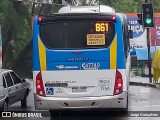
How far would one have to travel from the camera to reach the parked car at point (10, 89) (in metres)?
13.9

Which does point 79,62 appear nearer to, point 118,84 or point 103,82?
point 103,82

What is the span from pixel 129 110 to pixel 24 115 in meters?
3.39

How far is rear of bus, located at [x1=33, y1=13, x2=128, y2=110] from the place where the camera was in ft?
38.4

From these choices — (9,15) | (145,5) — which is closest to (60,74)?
(145,5)

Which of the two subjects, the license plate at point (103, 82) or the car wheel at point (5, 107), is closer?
the license plate at point (103, 82)

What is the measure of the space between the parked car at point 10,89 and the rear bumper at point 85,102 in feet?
7.70

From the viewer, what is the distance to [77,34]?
39.2 feet

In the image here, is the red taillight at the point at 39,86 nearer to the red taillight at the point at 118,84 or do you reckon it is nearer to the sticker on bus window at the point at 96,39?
the sticker on bus window at the point at 96,39

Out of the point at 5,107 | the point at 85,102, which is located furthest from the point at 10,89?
the point at 85,102

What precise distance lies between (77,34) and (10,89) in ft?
12.2

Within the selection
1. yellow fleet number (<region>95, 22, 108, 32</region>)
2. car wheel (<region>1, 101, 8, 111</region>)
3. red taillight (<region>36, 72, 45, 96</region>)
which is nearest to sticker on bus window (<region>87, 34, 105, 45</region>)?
yellow fleet number (<region>95, 22, 108, 32</region>)

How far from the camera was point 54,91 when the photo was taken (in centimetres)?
1184

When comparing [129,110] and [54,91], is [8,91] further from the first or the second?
[129,110]

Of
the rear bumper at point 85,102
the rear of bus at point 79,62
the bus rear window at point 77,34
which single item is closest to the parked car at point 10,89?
the rear of bus at point 79,62
